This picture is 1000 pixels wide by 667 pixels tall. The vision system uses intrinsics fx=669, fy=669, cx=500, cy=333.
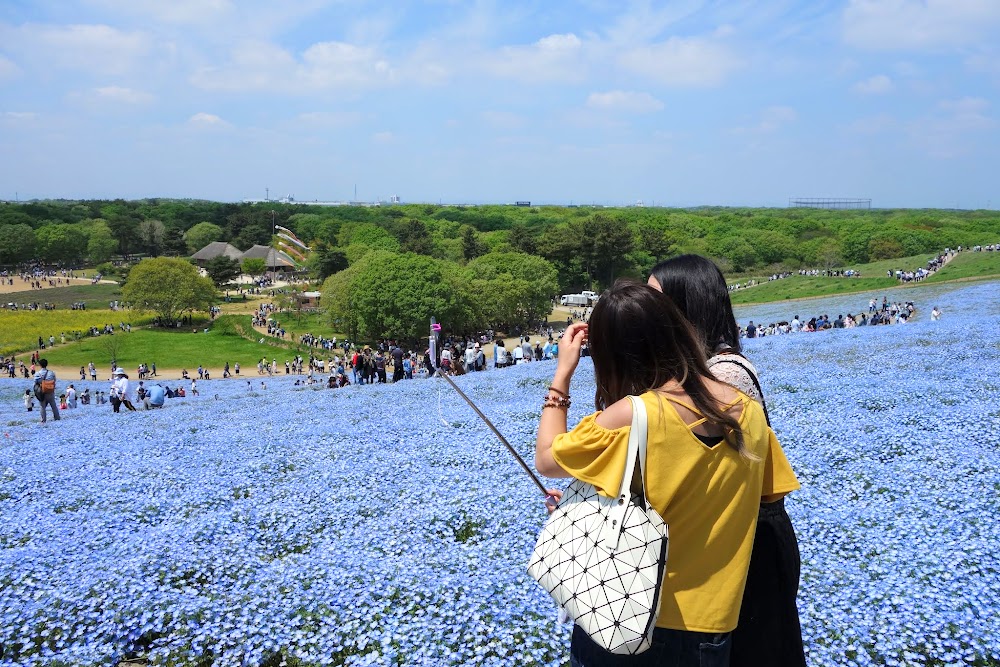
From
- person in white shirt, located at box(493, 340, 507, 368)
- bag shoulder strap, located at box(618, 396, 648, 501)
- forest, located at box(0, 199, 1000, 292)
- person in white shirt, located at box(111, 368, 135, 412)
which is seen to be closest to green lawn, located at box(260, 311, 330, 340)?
forest, located at box(0, 199, 1000, 292)

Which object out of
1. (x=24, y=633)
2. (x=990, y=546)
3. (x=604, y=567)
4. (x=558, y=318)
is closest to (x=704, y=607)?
(x=604, y=567)

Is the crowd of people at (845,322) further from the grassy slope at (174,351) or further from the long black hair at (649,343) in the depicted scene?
the grassy slope at (174,351)

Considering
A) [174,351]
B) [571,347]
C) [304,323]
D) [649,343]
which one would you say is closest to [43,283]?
[304,323]

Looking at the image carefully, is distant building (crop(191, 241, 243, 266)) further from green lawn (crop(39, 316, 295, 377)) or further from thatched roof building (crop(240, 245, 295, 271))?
green lawn (crop(39, 316, 295, 377))

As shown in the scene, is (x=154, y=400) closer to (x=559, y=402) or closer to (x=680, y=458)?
(x=559, y=402)

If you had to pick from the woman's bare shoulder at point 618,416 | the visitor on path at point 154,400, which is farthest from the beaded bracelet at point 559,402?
the visitor on path at point 154,400

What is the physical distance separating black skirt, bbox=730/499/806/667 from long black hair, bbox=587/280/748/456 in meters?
0.53

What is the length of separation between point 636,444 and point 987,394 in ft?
37.1

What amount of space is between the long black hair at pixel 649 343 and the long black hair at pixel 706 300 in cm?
35

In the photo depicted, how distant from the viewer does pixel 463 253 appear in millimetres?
86938

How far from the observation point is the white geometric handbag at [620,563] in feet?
7.11

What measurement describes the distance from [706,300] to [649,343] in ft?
1.66

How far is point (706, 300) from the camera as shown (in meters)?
2.72

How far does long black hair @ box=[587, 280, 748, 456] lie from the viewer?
232cm
